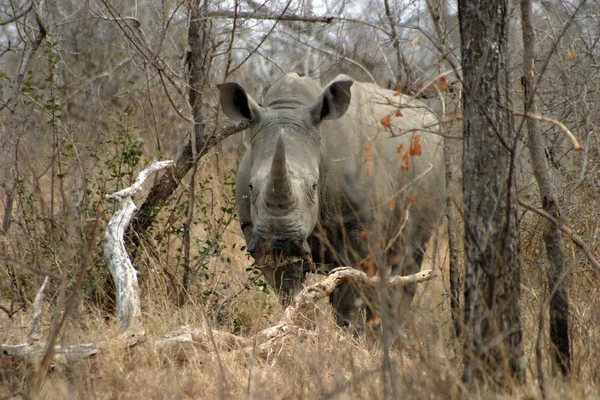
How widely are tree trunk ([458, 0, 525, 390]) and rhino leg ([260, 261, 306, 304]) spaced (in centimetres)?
264

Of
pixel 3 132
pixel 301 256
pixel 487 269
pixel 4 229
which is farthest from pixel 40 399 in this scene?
pixel 3 132

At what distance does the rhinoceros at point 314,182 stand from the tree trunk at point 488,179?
191 cm

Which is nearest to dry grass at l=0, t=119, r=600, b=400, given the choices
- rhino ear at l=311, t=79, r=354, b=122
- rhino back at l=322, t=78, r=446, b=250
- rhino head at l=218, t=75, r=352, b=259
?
rhino head at l=218, t=75, r=352, b=259

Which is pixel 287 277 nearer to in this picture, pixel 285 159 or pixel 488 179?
pixel 285 159

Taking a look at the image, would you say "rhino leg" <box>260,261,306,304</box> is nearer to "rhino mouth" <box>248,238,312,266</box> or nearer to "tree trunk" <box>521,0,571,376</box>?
"rhino mouth" <box>248,238,312,266</box>

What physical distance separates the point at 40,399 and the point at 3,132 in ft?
13.0

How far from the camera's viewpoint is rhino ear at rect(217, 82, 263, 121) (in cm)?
632

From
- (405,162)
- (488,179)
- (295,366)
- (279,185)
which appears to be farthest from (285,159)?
(488,179)

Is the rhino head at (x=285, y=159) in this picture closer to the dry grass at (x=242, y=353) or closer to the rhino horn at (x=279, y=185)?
the rhino horn at (x=279, y=185)

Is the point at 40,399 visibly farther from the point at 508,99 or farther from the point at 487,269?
the point at 508,99

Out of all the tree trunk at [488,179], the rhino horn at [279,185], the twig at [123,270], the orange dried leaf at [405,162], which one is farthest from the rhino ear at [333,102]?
the tree trunk at [488,179]

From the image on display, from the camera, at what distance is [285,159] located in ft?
18.2

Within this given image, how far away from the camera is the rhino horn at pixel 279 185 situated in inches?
218

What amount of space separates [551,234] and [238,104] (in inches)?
114
